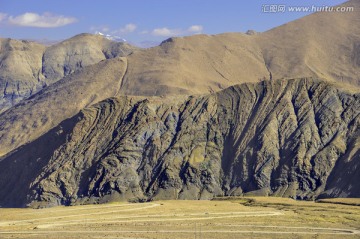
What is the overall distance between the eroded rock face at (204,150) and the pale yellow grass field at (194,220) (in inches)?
432

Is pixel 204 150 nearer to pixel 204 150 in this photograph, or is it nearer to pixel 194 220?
pixel 204 150

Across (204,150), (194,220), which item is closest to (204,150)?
(204,150)

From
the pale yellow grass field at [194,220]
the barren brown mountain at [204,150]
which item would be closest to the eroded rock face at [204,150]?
the barren brown mountain at [204,150]

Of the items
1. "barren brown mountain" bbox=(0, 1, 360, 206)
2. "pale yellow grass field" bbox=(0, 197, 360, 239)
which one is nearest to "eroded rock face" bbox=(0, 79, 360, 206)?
"barren brown mountain" bbox=(0, 1, 360, 206)

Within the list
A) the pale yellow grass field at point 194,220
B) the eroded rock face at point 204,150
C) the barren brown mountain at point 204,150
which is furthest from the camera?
the barren brown mountain at point 204,150

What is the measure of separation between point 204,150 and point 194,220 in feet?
167

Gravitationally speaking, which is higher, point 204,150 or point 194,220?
point 194,220

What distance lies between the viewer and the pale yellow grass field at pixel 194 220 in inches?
3760

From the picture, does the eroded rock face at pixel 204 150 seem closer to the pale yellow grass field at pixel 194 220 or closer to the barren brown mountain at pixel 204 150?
the barren brown mountain at pixel 204 150

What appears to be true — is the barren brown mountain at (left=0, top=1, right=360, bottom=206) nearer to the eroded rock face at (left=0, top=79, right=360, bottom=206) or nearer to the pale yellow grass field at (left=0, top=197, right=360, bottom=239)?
the eroded rock face at (left=0, top=79, right=360, bottom=206)

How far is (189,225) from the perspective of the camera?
105m

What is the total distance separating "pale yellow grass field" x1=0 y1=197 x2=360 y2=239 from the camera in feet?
313

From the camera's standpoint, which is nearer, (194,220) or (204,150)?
(194,220)

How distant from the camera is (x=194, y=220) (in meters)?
110
